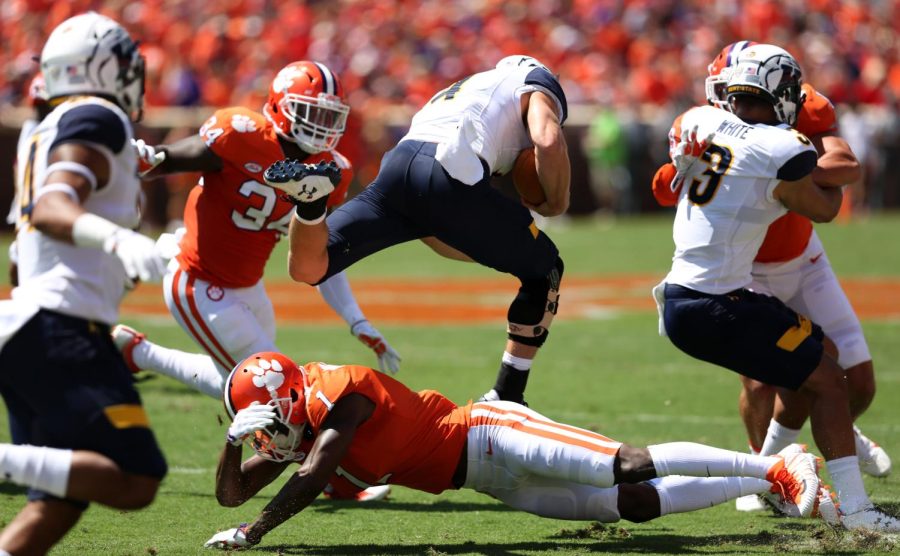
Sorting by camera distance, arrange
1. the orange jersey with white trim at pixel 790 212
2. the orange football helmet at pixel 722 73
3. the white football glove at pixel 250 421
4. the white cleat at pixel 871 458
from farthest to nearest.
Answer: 1. the white cleat at pixel 871 458
2. the orange jersey with white trim at pixel 790 212
3. the orange football helmet at pixel 722 73
4. the white football glove at pixel 250 421

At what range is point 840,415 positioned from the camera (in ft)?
15.9

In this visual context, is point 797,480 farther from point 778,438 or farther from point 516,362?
point 516,362

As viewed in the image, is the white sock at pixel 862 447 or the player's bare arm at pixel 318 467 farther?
the white sock at pixel 862 447

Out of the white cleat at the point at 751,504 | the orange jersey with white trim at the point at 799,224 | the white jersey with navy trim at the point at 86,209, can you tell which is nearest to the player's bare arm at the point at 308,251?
the white jersey with navy trim at the point at 86,209

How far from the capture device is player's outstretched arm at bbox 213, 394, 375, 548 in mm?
4402

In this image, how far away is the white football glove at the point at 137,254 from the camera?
11.2 feet

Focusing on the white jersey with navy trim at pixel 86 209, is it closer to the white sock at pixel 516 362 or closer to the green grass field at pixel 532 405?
the green grass field at pixel 532 405

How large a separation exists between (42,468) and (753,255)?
110 inches

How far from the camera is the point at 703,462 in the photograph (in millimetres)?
4621

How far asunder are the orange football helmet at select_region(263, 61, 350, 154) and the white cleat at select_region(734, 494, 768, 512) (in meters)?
2.36

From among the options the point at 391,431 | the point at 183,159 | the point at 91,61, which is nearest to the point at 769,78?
the point at 391,431

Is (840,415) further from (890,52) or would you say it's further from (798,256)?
(890,52)

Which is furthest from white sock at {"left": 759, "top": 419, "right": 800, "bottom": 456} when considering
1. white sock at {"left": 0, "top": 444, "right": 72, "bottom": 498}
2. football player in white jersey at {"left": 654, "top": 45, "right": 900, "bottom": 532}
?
white sock at {"left": 0, "top": 444, "right": 72, "bottom": 498}

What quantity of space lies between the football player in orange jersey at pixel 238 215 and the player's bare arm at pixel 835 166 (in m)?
1.99
